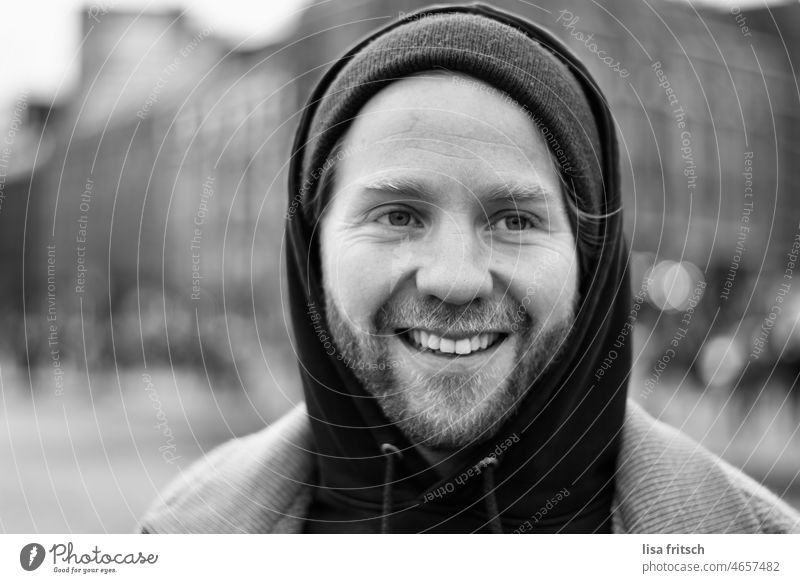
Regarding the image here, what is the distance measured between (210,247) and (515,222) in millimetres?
9579

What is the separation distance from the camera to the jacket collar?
1.36 meters

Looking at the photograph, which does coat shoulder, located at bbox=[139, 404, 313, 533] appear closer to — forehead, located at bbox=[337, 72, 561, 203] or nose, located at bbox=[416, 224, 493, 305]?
nose, located at bbox=[416, 224, 493, 305]

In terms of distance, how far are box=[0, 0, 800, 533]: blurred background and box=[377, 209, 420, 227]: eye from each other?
0.31 metres

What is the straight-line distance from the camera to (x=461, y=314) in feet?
4.42

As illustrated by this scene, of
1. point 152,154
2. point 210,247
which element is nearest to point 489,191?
point 152,154

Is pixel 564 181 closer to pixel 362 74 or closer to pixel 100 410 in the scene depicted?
pixel 362 74

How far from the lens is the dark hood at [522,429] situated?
140 centimetres

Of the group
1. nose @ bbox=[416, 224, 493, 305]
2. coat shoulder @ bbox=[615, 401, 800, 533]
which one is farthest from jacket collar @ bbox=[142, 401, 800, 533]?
nose @ bbox=[416, 224, 493, 305]

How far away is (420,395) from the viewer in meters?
1.41

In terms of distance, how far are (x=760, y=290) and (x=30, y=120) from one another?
6.28 metres

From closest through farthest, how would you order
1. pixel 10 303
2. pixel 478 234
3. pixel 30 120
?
1. pixel 478 234
2. pixel 30 120
3. pixel 10 303

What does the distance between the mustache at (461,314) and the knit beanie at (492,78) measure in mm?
215

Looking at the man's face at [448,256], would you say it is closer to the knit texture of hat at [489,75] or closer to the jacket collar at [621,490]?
the knit texture of hat at [489,75]
